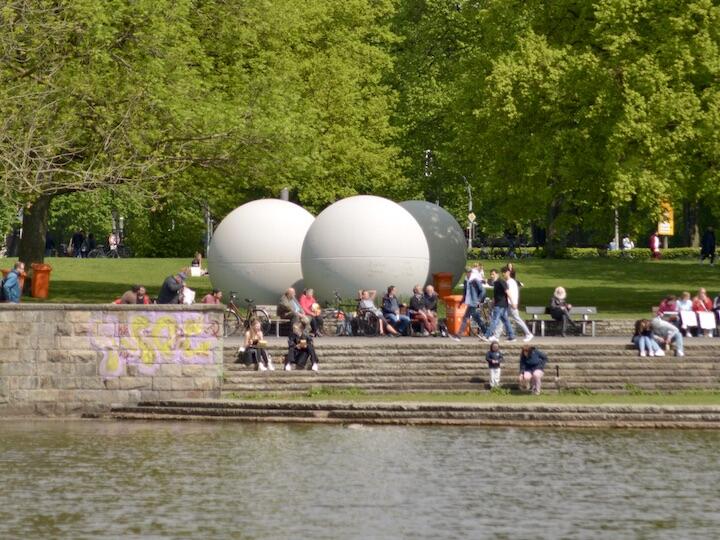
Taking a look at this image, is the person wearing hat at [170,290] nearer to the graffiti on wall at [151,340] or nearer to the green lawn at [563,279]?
the graffiti on wall at [151,340]

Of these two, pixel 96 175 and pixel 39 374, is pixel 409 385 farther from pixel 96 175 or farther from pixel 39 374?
pixel 96 175

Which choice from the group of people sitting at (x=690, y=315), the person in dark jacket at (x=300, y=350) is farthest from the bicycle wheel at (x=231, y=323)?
the group of people sitting at (x=690, y=315)

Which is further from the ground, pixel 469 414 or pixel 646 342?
pixel 646 342

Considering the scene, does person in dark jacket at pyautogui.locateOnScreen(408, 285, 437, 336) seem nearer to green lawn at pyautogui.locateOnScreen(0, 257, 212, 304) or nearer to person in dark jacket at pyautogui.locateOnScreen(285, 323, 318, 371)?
person in dark jacket at pyautogui.locateOnScreen(285, 323, 318, 371)

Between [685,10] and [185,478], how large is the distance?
29527 millimetres

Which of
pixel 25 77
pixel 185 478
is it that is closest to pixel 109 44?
pixel 25 77

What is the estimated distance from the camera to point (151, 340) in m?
31.7

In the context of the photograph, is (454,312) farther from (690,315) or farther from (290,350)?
(290,350)

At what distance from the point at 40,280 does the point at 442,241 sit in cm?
1156

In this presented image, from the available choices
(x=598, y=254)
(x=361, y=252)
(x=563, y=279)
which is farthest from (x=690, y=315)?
(x=598, y=254)

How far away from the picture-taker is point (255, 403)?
2961 cm

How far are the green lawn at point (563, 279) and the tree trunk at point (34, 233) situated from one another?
1.35 metres

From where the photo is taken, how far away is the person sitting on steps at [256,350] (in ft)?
106

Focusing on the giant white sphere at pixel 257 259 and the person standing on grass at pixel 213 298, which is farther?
the giant white sphere at pixel 257 259
